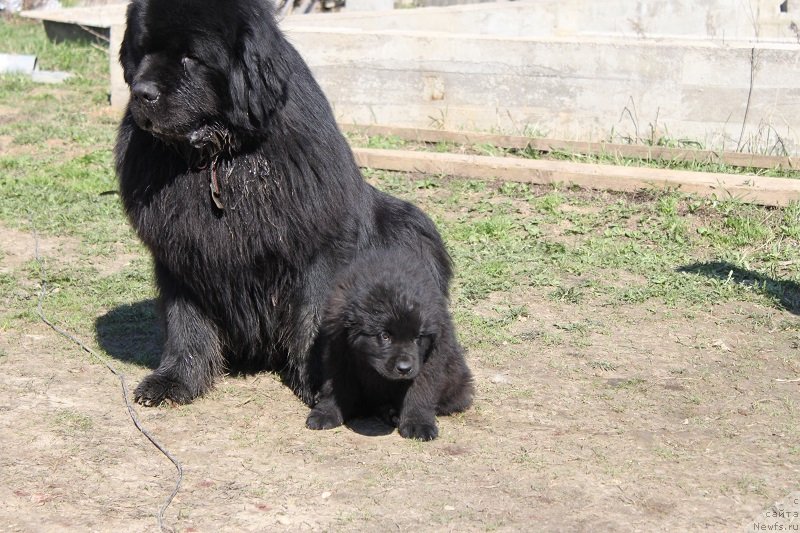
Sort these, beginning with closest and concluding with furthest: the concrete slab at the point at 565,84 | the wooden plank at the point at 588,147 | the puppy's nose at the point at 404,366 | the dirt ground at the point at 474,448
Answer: the dirt ground at the point at 474,448
the puppy's nose at the point at 404,366
the wooden plank at the point at 588,147
the concrete slab at the point at 565,84

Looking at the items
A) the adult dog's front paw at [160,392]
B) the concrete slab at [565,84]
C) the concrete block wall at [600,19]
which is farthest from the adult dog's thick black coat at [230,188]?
the concrete block wall at [600,19]

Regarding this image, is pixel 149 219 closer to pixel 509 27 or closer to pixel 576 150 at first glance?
pixel 576 150

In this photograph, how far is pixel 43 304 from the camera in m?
6.01

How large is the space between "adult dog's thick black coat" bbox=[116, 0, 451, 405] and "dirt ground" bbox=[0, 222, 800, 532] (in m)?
0.29

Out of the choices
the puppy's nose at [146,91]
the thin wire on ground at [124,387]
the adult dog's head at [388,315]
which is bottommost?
the thin wire on ground at [124,387]

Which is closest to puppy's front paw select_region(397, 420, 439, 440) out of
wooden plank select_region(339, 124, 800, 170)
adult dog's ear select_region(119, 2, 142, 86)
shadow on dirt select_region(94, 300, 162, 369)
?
shadow on dirt select_region(94, 300, 162, 369)

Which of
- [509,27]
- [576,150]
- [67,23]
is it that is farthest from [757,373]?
[67,23]

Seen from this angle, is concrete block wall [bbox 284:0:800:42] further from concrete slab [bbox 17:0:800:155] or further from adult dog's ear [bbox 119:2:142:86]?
adult dog's ear [bbox 119:2:142:86]

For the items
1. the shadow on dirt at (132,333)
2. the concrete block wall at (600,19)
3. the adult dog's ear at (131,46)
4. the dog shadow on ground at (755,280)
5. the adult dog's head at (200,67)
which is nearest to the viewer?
the adult dog's head at (200,67)

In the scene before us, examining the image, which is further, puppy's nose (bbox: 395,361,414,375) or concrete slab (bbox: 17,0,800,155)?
concrete slab (bbox: 17,0,800,155)

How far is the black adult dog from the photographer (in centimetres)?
417

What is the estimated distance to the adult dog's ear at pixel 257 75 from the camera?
14.0 feet

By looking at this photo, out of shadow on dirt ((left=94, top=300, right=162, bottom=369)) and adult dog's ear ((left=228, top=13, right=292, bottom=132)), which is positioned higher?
adult dog's ear ((left=228, top=13, right=292, bottom=132))

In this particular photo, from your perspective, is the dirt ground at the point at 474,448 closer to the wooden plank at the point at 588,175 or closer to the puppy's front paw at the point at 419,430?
the puppy's front paw at the point at 419,430
